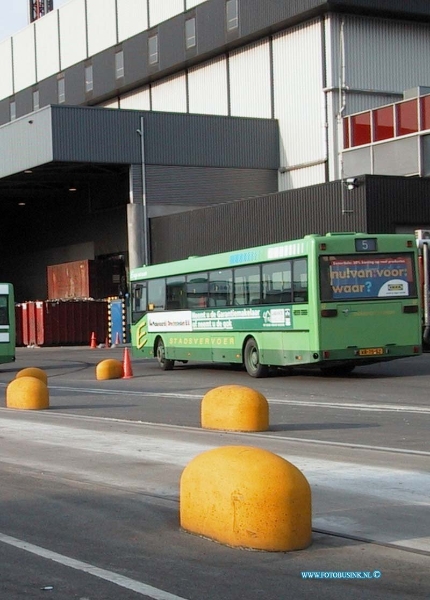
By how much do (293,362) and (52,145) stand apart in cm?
2711

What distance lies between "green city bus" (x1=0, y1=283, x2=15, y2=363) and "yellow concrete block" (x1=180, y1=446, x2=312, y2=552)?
79.4 ft

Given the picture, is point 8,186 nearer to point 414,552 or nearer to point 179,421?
point 179,421

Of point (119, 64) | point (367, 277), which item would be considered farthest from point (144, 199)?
point (367, 277)

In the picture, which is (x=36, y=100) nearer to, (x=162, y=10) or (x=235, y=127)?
(x=162, y=10)

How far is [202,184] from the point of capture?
5053 centimetres

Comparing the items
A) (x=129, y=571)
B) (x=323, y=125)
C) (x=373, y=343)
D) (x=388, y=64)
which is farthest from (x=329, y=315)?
(x=388, y=64)

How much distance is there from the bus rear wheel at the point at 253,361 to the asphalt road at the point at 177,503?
17.6 feet

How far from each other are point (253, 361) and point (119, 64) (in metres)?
38.1

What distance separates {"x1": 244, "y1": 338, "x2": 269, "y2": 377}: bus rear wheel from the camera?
24.3 metres

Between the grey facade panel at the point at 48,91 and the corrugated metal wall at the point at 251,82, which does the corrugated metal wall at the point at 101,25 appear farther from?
the corrugated metal wall at the point at 251,82

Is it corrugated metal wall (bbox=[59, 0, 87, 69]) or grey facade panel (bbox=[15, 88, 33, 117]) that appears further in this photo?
grey facade panel (bbox=[15, 88, 33, 117])

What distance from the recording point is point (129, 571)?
660cm

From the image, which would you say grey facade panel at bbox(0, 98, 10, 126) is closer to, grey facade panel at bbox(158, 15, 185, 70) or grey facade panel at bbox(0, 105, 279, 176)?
grey facade panel at bbox(158, 15, 185, 70)

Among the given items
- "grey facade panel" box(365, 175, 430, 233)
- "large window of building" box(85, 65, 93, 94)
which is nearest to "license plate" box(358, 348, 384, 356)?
"grey facade panel" box(365, 175, 430, 233)
